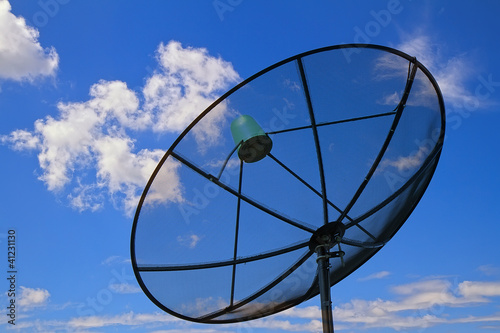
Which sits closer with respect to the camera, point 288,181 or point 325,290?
point 325,290

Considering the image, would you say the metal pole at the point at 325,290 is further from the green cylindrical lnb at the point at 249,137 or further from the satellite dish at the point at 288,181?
the green cylindrical lnb at the point at 249,137

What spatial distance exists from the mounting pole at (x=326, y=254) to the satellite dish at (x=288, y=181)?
0.6 inches

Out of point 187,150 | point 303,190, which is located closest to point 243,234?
point 303,190

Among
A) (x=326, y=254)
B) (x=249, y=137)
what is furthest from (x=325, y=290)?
(x=249, y=137)

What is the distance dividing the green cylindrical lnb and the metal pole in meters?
1.51

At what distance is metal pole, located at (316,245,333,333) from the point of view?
18.5ft

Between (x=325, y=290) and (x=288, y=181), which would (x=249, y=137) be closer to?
(x=288, y=181)

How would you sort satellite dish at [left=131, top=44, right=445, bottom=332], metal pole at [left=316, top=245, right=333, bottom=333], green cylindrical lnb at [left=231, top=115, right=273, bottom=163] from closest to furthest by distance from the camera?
1. metal pole at [left=316, top=245, right=333, bottom=333]
2. green cylindrical lnb at [left=231, top=115, right=273, bottom=163]
3. satellite dish at [left=131, top=44, right=445, bottom=332]

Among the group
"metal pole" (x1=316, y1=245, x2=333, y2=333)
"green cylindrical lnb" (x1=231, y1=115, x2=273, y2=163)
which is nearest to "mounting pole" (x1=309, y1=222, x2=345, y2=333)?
"metal pole" (x1=316, y1=245, x2=333, y2=333)

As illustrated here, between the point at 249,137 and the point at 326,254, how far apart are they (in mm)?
1805

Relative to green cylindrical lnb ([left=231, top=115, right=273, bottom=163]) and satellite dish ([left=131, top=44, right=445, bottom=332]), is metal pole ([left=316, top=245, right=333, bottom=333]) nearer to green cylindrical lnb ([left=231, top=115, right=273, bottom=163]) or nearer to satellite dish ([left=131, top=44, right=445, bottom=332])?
satellite dish ([left=131, top=44, right=445, bottom=332])

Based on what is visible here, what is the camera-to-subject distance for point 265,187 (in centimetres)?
701

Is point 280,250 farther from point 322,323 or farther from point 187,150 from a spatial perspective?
point 187,150

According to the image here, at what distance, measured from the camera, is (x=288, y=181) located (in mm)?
6906
